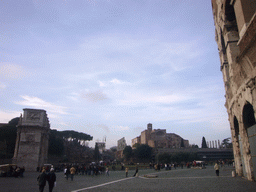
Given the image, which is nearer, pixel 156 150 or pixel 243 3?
pixel 243 3

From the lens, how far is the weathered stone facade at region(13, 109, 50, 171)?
34.7 meters

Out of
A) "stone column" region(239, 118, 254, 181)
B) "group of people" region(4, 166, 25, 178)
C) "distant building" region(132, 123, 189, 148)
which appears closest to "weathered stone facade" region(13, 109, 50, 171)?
"group of people" region(4, 166, 25, 178)

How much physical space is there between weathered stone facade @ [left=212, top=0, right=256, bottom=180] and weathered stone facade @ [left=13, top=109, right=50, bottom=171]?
31.7 metres

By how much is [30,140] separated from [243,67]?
118 ft

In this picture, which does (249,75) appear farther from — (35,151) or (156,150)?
(156,150)

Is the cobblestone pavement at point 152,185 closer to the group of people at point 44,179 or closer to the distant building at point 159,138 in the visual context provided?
the group of people at point 44,179

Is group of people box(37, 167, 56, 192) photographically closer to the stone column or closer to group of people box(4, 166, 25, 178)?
the stone column

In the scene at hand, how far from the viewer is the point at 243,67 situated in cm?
992

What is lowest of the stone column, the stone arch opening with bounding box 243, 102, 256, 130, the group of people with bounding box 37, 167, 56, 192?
the group of people with bounding box 37, 167, 56, 192

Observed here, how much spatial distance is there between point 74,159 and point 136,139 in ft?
179

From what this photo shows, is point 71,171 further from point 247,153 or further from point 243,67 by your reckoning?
point 243,67

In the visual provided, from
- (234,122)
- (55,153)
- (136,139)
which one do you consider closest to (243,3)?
(234,122)

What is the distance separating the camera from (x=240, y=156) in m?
15.2

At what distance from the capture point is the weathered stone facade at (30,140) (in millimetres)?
34688
